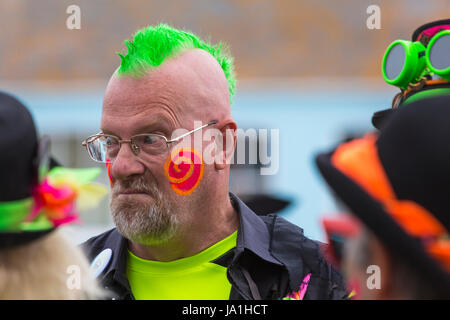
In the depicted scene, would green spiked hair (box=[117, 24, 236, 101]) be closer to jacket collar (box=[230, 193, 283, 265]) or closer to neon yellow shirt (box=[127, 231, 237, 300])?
jacket collar (box=[230, 193, 283, 265])

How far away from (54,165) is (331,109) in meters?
7.37

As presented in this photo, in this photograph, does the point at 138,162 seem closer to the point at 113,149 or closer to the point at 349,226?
the point at 113,149

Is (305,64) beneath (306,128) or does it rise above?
above

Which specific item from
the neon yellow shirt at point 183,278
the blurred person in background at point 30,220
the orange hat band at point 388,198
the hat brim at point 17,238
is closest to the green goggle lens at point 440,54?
the neon yellow shirt at point 183,278

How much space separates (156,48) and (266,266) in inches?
45.5

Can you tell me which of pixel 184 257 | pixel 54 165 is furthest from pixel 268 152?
pixel 54 165

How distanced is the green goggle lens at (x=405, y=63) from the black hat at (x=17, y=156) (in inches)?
73.9

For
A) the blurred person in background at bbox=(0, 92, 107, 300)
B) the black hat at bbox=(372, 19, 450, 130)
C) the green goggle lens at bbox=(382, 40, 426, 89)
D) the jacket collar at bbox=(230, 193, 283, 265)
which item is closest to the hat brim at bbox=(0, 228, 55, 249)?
the blurred person in background at bbox=(0, 92, 107, 300)

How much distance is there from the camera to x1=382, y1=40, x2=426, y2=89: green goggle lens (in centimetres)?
323

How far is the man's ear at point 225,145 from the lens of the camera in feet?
10.7

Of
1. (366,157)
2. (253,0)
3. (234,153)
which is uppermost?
(253,0)

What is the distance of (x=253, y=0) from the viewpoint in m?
13.2

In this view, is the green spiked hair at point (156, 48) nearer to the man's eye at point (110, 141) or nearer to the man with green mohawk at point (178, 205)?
the man with green mohawk at point (178, 205)

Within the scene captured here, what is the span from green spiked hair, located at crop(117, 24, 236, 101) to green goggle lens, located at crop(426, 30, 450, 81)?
40.2 inches
